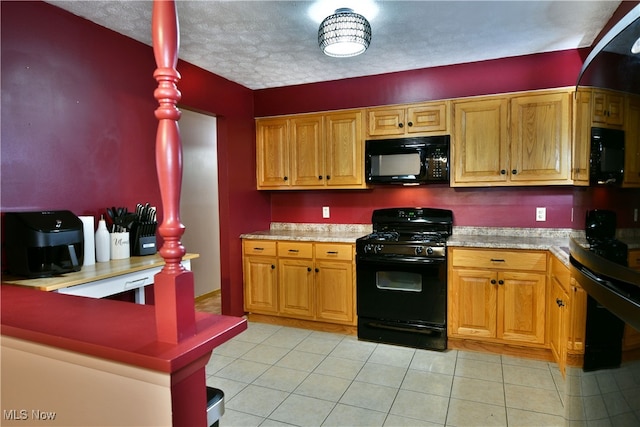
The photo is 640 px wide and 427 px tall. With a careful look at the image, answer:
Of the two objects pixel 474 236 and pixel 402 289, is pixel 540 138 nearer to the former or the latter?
pixel 474 236

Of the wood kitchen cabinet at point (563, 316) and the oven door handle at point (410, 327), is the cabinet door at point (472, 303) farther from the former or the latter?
the wood kitchen cabinet at point (563, 316)

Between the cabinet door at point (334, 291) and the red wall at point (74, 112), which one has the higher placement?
the red wall at point (74, 112)

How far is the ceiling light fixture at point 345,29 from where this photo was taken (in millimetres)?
2250

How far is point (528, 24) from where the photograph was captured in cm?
256

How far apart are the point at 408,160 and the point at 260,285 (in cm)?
184

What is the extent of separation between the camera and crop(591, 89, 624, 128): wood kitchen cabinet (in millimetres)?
974

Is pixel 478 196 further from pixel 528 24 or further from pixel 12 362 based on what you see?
pixel 12 362

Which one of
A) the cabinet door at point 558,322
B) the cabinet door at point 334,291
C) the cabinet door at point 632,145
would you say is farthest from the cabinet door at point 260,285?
the cabinet door at point 632,145

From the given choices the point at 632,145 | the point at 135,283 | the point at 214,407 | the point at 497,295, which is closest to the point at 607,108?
the point at 632,145

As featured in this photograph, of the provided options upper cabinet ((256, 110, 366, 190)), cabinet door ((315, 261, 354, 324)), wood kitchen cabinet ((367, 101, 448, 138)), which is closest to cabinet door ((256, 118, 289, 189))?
upper cabinet ((256, 110, 366, 190))

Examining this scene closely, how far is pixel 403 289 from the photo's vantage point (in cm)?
317

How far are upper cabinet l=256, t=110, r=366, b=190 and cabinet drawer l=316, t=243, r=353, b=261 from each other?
23.8 inches

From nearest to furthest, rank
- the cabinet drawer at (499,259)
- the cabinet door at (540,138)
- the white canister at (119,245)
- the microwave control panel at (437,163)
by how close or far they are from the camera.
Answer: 1. the white canister at (119,245)
2. the cabinet drawer at (499,259)
3. the cabinet door at (540,138)
4. the microwave control panel at (437,163)

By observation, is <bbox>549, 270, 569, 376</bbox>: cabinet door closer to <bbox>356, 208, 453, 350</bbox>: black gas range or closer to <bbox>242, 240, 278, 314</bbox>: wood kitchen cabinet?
<bbox>356, 208, 453, 350</bbox>: black gas range
